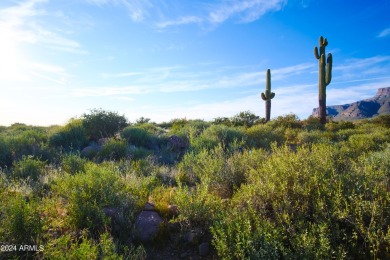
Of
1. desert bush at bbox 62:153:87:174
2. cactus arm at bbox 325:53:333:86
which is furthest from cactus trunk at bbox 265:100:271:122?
desert bush at bbox 62:153:87:174

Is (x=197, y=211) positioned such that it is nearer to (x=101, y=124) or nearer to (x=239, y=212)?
(x=239, y=212)

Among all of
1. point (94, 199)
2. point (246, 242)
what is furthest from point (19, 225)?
point (246, 242)

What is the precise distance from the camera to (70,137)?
38.1 feet

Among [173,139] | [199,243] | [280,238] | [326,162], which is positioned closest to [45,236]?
[199,243]

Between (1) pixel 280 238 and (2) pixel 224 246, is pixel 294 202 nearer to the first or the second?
(1) pixel 280 238

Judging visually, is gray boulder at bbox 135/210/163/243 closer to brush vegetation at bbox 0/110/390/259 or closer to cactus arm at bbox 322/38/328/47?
brush vegetation at bbox 0/110/390/259

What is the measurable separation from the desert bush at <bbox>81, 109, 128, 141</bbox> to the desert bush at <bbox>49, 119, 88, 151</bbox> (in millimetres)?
563

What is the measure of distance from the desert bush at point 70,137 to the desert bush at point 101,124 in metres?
0.56

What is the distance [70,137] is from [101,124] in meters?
2.36

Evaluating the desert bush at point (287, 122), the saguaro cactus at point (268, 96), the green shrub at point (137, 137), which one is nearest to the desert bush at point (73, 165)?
the green shrub at point (137, 137)

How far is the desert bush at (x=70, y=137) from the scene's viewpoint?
11.1 metres

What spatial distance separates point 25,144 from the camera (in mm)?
9922

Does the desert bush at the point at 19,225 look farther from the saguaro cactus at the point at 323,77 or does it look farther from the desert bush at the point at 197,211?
the saguaro cactus at the point at 323,77

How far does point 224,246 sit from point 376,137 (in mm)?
10643
